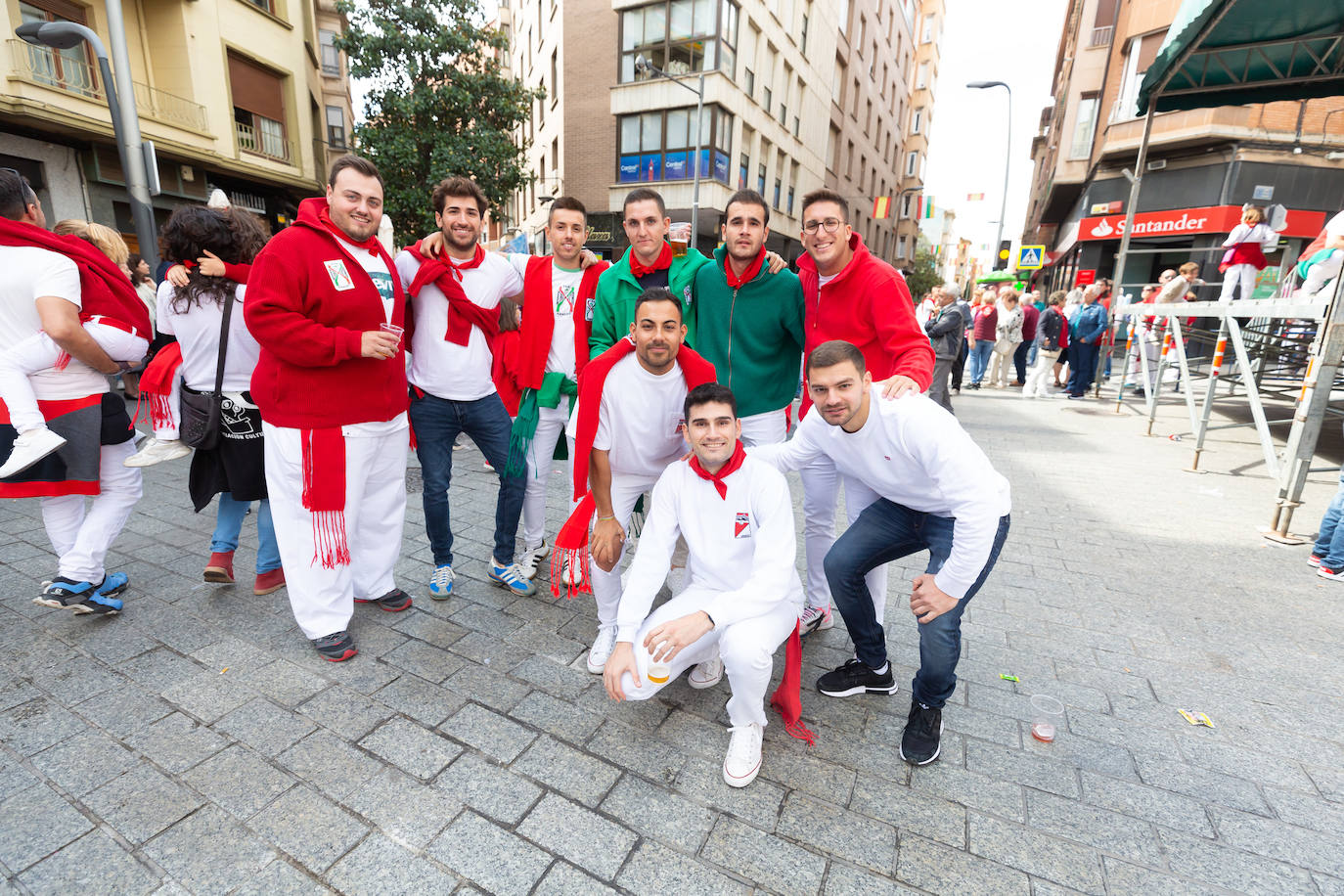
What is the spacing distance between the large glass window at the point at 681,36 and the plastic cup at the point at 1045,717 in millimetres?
21936

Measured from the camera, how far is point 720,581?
2.72 m

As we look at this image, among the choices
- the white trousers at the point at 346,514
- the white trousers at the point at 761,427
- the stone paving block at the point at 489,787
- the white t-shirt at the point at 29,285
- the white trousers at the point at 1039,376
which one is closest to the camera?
the stone paving block at the point at 489,787

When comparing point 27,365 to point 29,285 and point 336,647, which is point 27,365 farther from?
point 336,647

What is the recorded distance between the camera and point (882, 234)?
42.8 metres

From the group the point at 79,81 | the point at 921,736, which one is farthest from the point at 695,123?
the point at 921,736

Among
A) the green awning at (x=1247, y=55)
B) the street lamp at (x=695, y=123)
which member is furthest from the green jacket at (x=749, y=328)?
the street lamp at (x=695, y=123)

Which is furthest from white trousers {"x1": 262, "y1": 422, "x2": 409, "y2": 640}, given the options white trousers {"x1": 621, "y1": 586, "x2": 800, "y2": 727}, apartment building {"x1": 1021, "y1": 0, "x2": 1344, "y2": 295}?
apartment building {"x1": 1021, "y1": 0, "x2": 1344, "y2": 295}

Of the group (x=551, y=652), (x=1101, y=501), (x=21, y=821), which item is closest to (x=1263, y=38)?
(x=1101, y=501)

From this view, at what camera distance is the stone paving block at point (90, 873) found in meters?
1.80

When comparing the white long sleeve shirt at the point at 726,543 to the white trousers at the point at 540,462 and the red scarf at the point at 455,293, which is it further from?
the red scarf at the point at 455,293

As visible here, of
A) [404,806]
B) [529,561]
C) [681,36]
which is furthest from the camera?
[681,36]

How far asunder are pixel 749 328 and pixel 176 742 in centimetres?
300

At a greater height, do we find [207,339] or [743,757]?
[207,339]

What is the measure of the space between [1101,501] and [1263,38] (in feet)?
16.9
